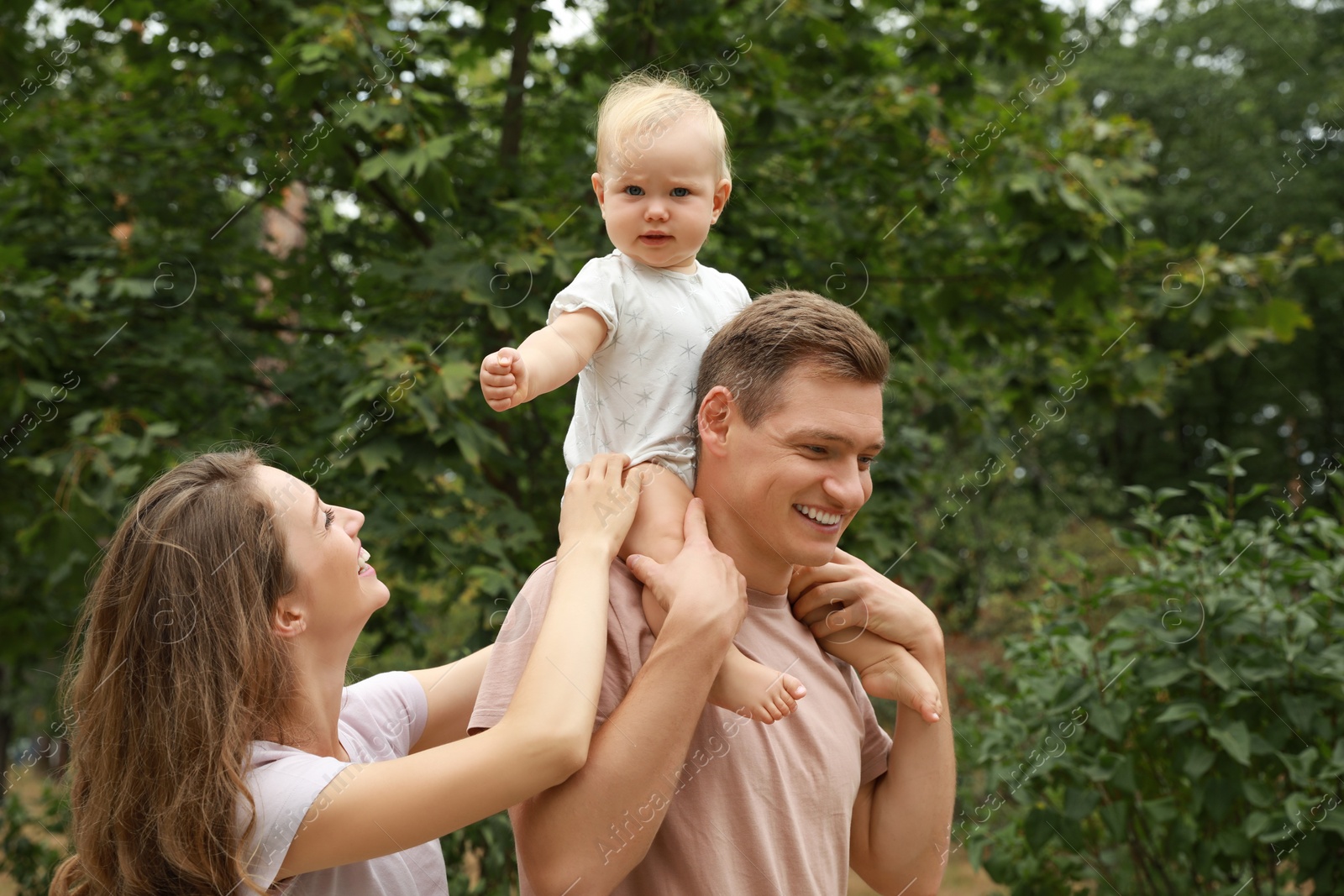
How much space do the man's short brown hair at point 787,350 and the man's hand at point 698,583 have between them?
22 centimetres

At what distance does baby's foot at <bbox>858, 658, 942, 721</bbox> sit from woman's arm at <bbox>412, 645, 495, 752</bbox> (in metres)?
0.71

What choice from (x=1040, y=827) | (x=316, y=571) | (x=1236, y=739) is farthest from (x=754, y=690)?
(x=1040, y=827)

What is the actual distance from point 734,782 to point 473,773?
1.46 feet

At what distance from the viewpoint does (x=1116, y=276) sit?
16.5 feet

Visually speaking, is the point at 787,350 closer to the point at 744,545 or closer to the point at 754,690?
the point at 744,545

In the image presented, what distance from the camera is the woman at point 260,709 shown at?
1481 millimetres

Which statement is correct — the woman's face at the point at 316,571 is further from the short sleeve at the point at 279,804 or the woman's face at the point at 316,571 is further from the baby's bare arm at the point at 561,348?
the baby's bare arm at the point at 561,348

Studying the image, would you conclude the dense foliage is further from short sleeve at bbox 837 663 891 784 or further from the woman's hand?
the woman's hand

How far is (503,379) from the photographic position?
1648 millimetres

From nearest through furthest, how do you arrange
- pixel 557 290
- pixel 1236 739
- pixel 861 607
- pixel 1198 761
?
1. pixel 861 607
2. pixel 1236 739
3. pixel 1198 761
4. pixel 557 290

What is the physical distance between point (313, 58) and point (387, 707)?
8.00ft

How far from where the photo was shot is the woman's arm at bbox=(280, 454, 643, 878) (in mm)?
1468

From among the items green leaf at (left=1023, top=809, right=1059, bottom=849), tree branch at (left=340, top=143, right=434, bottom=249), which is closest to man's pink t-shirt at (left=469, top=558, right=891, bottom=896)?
green leaf at (left=1023, top=809, right=1059, bottom=849)

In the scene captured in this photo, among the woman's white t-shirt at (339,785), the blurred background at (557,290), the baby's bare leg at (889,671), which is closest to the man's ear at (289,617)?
the woman's white t-shirt at (339,785)
